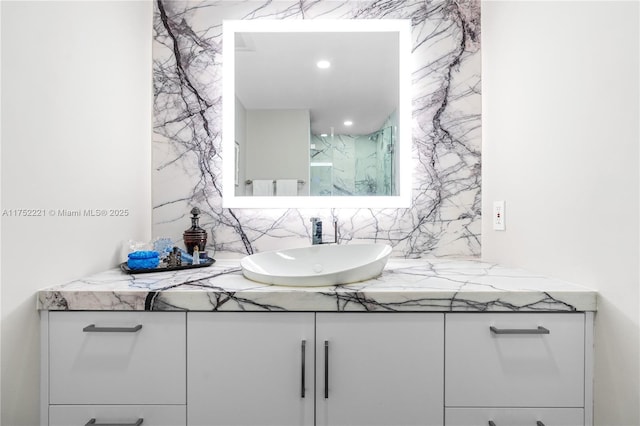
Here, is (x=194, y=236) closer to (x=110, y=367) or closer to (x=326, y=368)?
(x=110, y=367)

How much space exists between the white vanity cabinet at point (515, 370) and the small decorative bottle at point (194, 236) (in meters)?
1.03

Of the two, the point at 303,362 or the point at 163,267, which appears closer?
the point at 303,362

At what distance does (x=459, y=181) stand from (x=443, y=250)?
1.07 ft

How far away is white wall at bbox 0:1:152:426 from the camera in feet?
3.06

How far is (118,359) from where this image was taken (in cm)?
99

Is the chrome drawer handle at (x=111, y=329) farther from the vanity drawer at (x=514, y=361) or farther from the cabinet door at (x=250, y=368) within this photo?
the vanity drawer at (x=514, y=361)

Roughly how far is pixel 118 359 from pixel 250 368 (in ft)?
1.21

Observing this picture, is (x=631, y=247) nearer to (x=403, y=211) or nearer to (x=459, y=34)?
(x=403, y=211)

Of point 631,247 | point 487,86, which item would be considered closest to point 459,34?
point 487,86

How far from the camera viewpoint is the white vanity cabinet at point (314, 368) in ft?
3.26

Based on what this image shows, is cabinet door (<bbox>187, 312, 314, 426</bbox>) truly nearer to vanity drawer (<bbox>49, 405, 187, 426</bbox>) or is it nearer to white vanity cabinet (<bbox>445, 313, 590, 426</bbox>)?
vanity drawer (<bbox>49, 405, 187, 426</bbox>)

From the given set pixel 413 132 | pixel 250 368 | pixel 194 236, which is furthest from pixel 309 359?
pixel 413 132

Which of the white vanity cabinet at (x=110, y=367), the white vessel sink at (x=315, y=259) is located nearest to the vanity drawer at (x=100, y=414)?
the white vanity cabinet at (x=110, y=367)

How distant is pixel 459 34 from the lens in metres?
1.63
